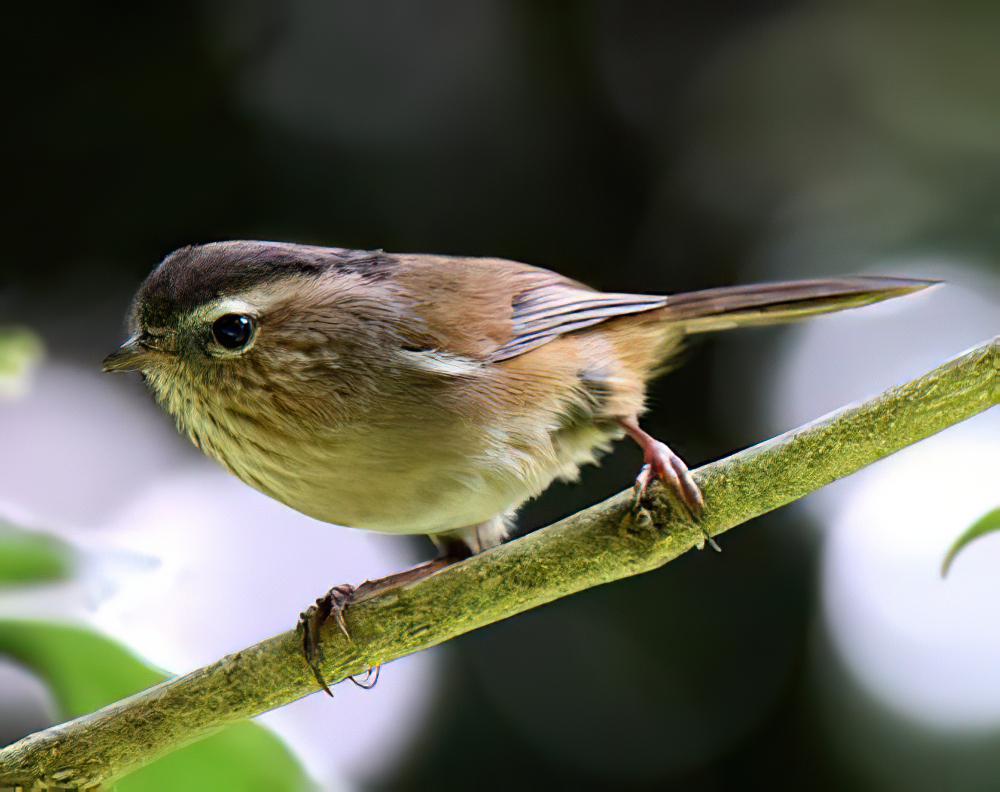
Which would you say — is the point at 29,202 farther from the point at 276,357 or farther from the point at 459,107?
the point at 276,357

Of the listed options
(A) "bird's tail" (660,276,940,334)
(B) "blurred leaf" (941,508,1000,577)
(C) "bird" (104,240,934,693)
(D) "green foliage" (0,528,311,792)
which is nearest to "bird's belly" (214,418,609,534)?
(C) "bird" (104,240,934,693)

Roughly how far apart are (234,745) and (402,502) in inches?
29.1

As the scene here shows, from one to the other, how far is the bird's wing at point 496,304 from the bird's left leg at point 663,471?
0.30m

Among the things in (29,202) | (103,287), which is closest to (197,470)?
(103,287)

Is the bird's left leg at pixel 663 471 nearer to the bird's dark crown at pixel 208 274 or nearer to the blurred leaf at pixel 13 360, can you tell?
the bird's dark crown at pixel 208 274

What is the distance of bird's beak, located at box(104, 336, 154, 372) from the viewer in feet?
7.31

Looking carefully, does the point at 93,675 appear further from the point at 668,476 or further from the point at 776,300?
the point at 776,300

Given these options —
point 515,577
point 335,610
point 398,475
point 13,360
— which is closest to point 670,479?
point 515,577

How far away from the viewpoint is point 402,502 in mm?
2232

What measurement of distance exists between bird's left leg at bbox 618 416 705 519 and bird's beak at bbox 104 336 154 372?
1.08 m

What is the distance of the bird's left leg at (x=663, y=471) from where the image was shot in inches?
69.6

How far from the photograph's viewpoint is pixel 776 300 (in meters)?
2.52

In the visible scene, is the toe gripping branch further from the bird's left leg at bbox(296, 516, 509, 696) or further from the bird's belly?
the bird's belly

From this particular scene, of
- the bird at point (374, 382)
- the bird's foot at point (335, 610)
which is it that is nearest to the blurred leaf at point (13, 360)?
the bird at point (374, 382)
